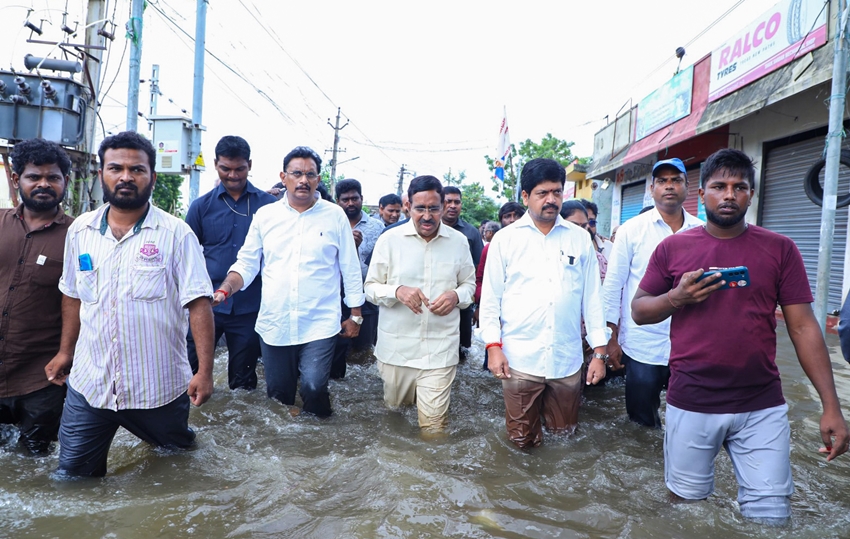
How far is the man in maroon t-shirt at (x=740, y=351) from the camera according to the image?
98.5 inches

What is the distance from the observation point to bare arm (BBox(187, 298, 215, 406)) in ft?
9.52

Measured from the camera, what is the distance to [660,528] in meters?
2.72

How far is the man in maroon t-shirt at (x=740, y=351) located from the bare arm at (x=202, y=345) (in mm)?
2254

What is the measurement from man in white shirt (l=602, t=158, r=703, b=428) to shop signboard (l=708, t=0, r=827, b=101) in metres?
5.64

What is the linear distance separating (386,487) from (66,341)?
1946 millimetres

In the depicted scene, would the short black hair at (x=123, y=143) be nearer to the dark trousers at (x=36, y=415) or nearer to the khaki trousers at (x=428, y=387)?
the dark trousers at (x=36, y=415)

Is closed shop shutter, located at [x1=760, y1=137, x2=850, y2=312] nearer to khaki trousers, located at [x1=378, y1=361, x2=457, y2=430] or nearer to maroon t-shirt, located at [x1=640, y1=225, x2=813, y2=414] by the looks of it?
maroon t-shirt, located at [x1=640, y1=225, x2=813, y2=414]

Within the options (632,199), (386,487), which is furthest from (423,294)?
(632,199)

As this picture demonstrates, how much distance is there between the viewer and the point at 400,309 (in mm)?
4043

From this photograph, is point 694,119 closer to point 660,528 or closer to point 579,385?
point 579,385

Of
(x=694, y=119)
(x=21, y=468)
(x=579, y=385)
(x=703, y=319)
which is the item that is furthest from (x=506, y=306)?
(x=694, y=119)

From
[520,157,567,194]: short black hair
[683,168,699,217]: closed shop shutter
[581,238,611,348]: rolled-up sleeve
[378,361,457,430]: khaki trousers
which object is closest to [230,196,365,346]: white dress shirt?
[378,361,457,430]: khaki trousers

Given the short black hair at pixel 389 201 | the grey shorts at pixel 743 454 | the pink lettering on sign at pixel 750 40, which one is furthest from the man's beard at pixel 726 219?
the pink lettering on sign at pixel 750 40

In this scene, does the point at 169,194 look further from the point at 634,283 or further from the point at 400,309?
the point at 634,283
